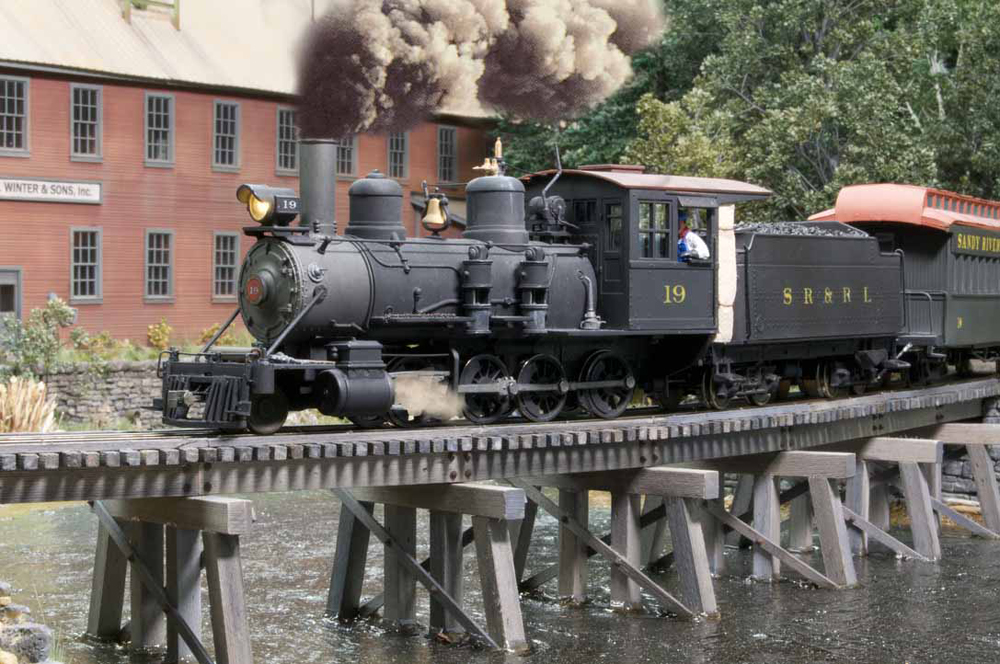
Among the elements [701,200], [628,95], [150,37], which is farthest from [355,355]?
[628,95]

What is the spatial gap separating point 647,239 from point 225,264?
20.2 m

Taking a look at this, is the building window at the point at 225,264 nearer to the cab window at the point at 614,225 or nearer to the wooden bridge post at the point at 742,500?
the wooden bridge post at the point at 742,500

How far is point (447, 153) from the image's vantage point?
39.7 metres

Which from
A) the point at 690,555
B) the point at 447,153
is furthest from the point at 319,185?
the point at 447,153

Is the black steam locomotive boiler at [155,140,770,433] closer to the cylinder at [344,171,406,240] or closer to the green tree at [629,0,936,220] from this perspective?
the cylinder at [344,171,406,240]

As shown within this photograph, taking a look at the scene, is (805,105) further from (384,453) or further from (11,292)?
(384,453)

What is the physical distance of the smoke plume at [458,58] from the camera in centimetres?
1678

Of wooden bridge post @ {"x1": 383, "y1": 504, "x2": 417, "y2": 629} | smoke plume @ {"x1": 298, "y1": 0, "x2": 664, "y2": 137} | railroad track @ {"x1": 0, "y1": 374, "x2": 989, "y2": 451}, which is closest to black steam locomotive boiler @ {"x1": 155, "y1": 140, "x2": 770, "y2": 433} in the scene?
railroad track @ {"x1": 0, "y1": 374, "x2": 989, "y2": 451}

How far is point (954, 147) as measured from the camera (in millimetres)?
31875

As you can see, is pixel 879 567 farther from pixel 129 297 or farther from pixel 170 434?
pixel 129 297

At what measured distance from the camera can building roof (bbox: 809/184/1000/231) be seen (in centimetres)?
2280

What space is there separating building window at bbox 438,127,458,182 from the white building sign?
10239mm

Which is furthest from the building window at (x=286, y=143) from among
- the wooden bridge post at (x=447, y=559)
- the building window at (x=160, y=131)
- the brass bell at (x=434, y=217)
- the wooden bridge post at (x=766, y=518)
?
the wooden bridge post at (x=447, y=559)

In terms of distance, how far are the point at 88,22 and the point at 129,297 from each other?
20.5 feet
